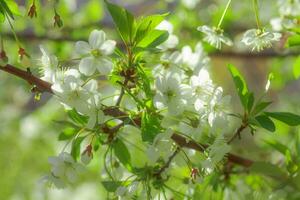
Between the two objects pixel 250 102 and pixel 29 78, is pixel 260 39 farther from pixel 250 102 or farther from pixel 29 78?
pixel 29 78

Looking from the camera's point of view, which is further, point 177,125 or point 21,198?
point 21,198

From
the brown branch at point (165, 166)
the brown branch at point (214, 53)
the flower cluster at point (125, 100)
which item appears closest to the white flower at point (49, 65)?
the flower cluster at point (125, 100)

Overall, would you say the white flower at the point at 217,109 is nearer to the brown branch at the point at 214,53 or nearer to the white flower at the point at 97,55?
the white flower at the point at 97,55

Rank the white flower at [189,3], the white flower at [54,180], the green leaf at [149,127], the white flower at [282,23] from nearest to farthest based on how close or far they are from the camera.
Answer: the green leaf at [149,127] → the white flower at [54,180] → the white flower at [282,23] → the white flower at [189,3]

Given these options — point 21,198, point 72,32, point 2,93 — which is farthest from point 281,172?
point 2,93

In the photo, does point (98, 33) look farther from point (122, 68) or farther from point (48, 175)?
point (48, 175)

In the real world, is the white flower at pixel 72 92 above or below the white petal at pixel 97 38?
below

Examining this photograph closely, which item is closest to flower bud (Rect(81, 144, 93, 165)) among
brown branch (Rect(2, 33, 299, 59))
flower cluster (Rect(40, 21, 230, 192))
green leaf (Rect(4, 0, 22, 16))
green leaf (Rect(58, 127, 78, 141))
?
flower cluster (Rect(40, 21, 230, 192))

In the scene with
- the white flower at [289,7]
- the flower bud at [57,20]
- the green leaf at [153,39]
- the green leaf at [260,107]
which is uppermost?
the flower bud at [57,20]

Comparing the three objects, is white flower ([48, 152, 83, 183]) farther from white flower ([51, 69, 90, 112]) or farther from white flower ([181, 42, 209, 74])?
white flower ([181, 42, 209, 74])
